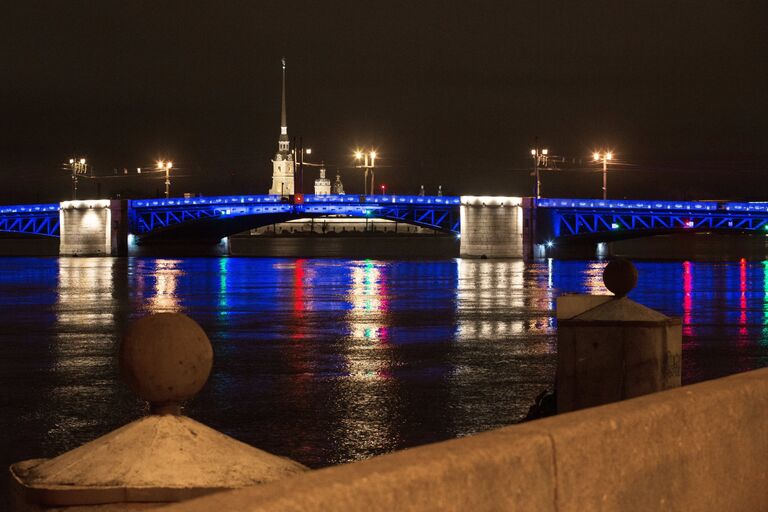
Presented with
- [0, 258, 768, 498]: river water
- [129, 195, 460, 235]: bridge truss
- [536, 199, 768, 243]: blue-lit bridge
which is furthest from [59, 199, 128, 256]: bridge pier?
[0, 258, 768, 498]: river water

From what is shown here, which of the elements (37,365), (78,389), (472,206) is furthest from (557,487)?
(472,206)

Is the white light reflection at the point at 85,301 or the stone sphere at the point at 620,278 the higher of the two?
the stone sphere at the point at 620,278

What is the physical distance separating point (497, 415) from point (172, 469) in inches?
444

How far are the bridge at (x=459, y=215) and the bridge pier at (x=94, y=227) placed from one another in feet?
0.34

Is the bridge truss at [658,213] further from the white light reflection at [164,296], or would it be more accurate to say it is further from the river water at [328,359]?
the river water at [328,359]

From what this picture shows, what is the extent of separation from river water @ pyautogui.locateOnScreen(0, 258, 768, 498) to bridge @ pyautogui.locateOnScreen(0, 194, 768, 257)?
223 ft

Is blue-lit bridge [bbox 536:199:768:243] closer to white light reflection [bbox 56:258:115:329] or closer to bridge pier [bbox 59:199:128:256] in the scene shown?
bridge pier [bbox 59:199:128:256]

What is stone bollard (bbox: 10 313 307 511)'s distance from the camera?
12.6 ft

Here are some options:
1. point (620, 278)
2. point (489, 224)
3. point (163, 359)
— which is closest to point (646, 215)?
point (489, 224)

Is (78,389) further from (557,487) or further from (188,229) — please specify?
(188,229)

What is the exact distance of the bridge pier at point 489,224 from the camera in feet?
396

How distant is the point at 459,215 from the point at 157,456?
12197 cm

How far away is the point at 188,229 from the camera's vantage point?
456 feet

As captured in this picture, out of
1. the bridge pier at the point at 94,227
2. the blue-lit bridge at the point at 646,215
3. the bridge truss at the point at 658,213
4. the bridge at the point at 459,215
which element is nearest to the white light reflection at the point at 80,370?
the bridge at the point at 459,215
